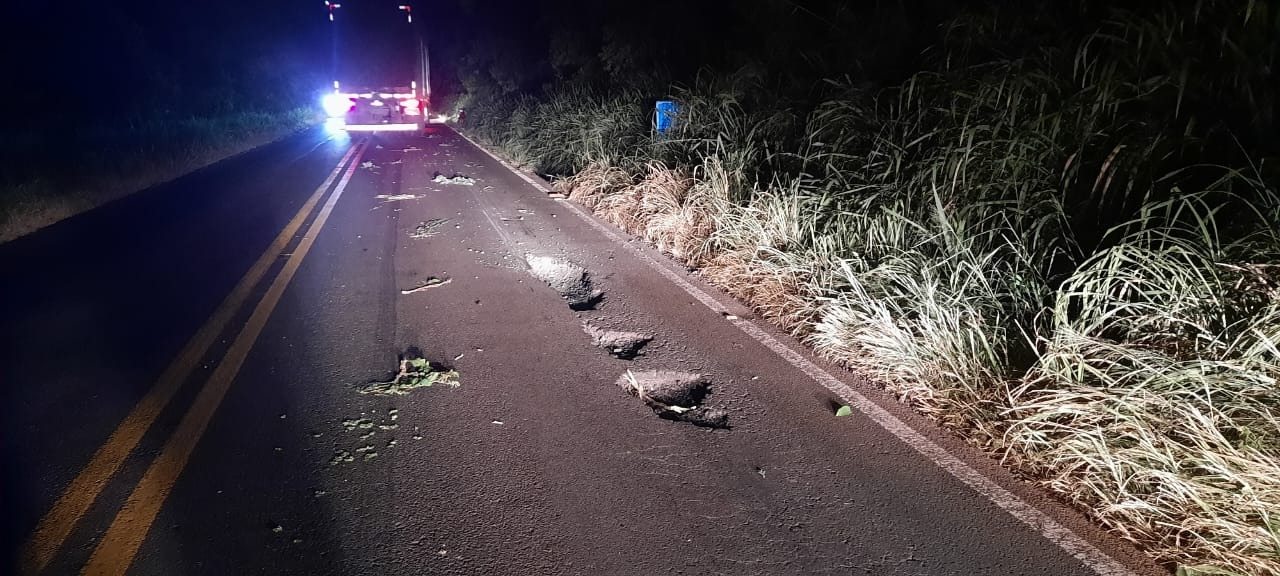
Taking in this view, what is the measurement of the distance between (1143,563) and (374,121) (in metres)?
26.1

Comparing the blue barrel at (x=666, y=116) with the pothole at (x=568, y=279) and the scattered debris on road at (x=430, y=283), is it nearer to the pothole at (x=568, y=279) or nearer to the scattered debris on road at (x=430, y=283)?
the pothole at (x=568, y=279)

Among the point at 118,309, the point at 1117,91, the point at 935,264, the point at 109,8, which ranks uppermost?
the point at 109,8

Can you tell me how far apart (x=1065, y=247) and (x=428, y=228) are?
22.4 ft

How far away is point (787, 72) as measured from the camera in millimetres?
8914

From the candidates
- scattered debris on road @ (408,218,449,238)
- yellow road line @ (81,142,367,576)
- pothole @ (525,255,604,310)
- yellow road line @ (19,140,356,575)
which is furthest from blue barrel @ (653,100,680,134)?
yellow road line @ (81,142,367,576)

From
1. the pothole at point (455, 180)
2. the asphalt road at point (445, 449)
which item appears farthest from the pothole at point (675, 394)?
the pothole at point (455, 180)

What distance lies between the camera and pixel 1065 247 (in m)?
4.44

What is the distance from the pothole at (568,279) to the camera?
5898mm

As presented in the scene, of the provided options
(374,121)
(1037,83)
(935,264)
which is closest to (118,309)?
(935,264)

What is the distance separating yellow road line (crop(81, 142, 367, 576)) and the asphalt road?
0.5 inches

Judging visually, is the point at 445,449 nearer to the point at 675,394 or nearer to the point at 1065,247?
the point at 675,394

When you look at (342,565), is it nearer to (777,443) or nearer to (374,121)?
(777,443)

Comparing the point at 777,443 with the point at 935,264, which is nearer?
the point at 777,443

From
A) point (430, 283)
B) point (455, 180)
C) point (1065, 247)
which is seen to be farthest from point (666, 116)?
point (1065, 247)
